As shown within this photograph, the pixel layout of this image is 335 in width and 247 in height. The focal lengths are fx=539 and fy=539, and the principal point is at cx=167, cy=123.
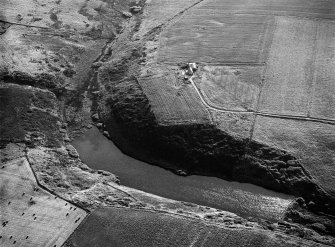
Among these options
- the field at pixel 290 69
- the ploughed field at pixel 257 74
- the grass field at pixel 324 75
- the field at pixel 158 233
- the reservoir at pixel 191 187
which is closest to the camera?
the field at pixel 158 233

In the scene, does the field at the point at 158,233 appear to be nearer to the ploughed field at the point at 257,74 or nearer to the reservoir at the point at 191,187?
the reservoir at the point at 191,187

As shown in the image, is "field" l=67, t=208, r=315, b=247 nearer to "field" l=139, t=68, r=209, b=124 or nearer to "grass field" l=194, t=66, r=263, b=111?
"field" l=139, t=68, r=209, b=124

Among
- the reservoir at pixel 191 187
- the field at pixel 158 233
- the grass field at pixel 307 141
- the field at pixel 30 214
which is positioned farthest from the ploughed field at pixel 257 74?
the field at pixel 30 214

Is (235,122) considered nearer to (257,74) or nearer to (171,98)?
(171,98)

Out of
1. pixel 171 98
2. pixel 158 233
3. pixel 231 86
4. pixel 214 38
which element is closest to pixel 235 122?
pixel 231 86

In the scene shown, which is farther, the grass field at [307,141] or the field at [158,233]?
the grass field at [307,141]

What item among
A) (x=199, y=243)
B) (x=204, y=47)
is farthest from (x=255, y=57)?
(x=199, y=243)

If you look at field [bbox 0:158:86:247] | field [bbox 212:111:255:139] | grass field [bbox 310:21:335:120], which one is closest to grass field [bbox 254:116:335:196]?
field [bbox 212:111:255:139]
